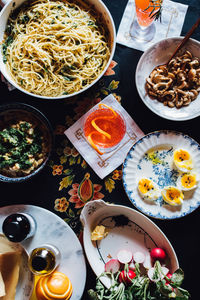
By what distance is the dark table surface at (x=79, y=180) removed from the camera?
62.5 inches

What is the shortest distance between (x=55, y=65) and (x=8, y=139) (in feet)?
1.41

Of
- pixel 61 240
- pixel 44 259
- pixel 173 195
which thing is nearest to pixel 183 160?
pixel 173 195

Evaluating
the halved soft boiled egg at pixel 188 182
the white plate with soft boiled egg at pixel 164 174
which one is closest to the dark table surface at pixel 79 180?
the white plate with soft boiled egg at pixel 164 174

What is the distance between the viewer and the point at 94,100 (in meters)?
1.61

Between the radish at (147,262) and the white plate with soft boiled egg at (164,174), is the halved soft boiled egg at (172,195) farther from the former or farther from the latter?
the radish at (147,262)

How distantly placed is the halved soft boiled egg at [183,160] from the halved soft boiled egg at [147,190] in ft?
0.56

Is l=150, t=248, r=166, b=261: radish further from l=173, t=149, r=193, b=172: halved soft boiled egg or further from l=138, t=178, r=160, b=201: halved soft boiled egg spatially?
l=173, t=149, r=193, b=172: halved soft boiled egg

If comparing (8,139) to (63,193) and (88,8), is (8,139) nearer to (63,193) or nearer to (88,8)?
(63,193)

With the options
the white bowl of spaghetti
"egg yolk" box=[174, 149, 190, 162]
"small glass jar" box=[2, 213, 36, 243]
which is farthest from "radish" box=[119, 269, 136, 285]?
the white bowl of spaghetti

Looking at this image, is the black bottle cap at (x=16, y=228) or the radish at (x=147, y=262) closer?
the black bottle cap at (x=16, y=228)

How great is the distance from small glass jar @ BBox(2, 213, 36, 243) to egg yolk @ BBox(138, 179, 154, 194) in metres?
0.59

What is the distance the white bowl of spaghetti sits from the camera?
1.42 metres

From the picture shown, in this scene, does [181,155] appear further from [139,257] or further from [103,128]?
[139,257]

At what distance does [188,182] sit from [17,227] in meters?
0.89
